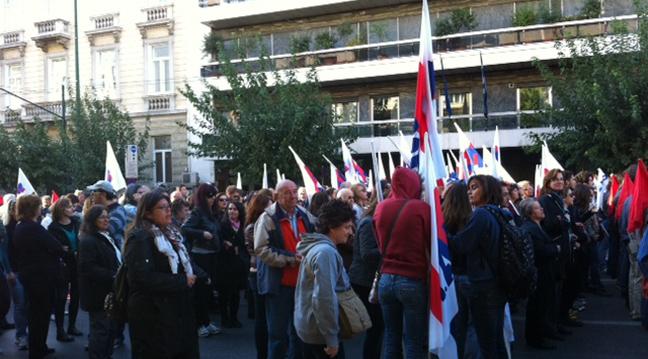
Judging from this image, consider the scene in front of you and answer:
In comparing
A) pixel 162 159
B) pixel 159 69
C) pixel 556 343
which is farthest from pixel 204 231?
pixel 159 69

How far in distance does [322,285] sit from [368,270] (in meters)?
1.84

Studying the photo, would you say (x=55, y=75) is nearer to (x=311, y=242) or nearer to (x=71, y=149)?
(x=71, y=149)

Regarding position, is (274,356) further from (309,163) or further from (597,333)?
(309,163)

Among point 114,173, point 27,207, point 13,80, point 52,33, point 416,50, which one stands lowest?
point 27,207

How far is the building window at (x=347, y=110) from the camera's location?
1028 inches

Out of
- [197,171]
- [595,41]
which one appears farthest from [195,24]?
[595,41]

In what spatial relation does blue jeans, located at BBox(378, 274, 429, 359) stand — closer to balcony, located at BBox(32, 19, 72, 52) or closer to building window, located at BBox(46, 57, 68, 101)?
balcony, located at BBox(32, 19, 72, 52)

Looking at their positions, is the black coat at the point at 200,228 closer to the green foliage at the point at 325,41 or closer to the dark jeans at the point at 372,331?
the dark jeans at the point at 372,331

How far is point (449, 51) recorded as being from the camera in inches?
942

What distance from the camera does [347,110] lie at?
87.1 ft

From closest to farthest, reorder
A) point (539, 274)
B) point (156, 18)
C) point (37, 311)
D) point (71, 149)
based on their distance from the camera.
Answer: point (37, 311) → point (539, 274) → point (71, 149) → point (156, 18)

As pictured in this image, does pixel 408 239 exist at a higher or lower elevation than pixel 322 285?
higher

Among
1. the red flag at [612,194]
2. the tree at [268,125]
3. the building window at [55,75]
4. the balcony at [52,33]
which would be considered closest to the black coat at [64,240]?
the red flag at [612,194]

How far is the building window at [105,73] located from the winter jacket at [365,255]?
2627cm
